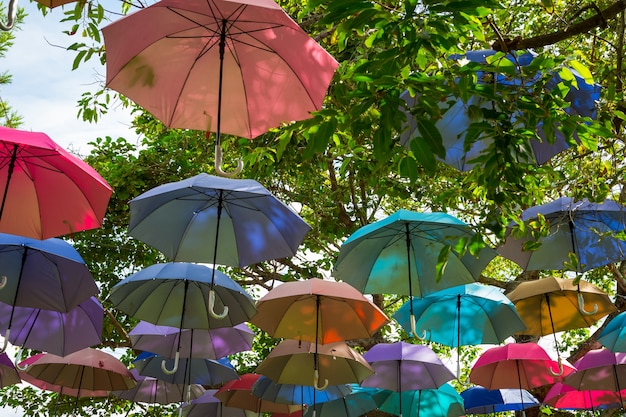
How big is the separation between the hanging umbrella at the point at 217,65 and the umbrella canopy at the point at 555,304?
13.0 ft

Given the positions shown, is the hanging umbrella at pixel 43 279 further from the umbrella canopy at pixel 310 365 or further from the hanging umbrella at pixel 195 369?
the hanging umbrella at pixel 195 369

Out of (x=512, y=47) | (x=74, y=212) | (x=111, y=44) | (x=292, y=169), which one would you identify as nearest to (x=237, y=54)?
(x=111, y=44)

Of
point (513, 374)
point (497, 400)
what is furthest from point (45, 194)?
point (497, 400)

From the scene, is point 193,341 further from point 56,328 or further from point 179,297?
point 56,328

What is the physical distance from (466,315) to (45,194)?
14.2 ft

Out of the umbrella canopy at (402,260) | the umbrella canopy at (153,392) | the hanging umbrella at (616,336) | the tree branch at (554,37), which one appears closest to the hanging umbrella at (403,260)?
the umbrella canopy at (402,260)

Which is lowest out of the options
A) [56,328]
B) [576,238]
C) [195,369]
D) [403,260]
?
[195,369]

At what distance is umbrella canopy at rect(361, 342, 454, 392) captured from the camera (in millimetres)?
7441

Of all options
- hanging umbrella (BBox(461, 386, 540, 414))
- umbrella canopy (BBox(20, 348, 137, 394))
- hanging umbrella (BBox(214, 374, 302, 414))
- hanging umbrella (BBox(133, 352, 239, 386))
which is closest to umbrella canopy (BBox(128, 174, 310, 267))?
umbrella canopy (BBox(20, 348, 137, 394))

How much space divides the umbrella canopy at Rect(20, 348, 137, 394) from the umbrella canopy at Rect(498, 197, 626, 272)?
14.5 ft

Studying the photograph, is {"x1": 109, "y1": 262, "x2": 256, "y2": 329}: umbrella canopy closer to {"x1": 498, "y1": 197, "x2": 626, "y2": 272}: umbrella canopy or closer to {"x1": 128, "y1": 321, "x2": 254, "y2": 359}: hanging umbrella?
{"x1": 128, "y1": 321, "x2": 254, "y2": 359}: hanging umbrella

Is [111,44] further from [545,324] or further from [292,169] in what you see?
[545,324]

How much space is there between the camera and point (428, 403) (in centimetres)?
849

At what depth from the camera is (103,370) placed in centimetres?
841
